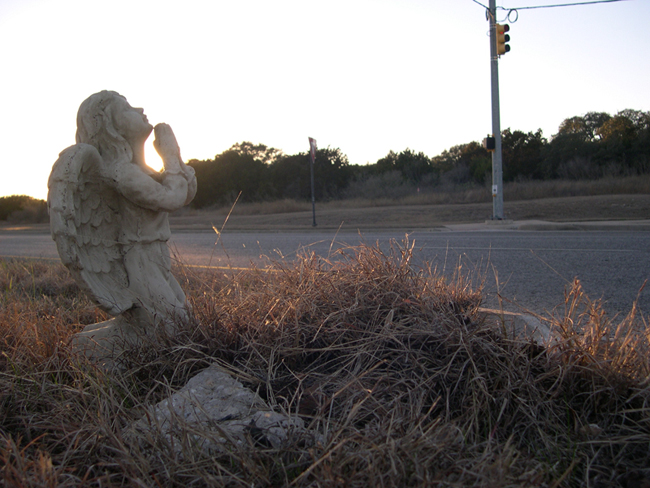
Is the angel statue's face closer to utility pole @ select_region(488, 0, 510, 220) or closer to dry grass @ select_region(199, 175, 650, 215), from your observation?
utility pole @ select_region(488, 0, 510, 220)

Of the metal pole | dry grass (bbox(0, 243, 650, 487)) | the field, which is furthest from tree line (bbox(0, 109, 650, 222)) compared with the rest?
dry grass (bbox(0, 243, 650, 487))

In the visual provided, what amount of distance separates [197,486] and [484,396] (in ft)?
3.72

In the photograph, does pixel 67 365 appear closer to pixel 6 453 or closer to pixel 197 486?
pixel 6 453

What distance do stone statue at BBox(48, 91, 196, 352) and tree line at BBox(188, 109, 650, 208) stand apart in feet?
86.6

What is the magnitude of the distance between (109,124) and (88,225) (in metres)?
0.54

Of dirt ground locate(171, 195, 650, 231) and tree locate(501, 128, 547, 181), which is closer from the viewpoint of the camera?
dirt ground locate(171, 195, 650, 231)

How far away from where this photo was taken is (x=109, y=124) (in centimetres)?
235

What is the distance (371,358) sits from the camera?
2.03 m

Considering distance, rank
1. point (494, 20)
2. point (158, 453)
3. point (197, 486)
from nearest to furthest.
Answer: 1. point (197, 486)
2. point (158, 453)
3. point (494, 20)

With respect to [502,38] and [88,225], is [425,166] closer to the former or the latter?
[502,38]

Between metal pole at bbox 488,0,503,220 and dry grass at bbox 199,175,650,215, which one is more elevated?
metal pole at bbox 488,0,503,220

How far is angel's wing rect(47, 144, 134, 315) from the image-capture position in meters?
2.10

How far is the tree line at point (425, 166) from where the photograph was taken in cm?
2847

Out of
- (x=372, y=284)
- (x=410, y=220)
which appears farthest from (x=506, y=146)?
(x=372, y=284)
